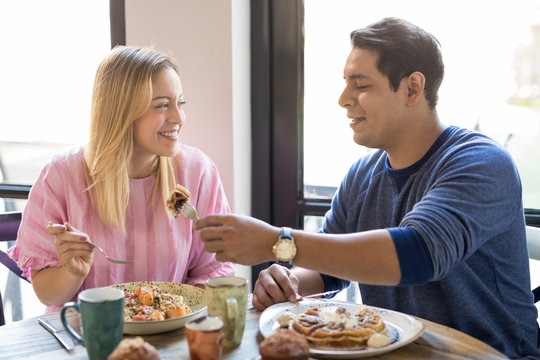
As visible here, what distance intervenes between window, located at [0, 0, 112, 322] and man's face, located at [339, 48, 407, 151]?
150 centimetres

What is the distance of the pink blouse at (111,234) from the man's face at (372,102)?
0.66 m

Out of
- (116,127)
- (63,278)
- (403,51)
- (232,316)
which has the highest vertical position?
(403,51)

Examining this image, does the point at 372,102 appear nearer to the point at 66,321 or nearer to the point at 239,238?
the point at 239,238

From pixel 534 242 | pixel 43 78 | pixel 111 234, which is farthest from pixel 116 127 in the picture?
pixel 534 242

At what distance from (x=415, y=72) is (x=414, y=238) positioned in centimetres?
58

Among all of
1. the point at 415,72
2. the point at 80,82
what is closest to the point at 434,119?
the point at 415,72

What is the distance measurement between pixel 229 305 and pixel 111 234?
838 mm

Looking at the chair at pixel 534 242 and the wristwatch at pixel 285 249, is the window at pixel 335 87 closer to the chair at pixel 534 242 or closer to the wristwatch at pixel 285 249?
the chair at pixel 534 242

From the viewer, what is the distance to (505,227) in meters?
1.59

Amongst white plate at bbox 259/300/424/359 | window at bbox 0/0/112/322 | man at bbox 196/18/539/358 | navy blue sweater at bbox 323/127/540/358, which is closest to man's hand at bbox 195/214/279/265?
man at bbox 196/18/539/358

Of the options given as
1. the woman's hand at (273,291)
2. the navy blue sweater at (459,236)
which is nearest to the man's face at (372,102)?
the navy blue sweater at (459,236)

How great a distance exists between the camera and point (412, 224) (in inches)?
56.2

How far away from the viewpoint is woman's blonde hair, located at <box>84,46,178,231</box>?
2000 mm

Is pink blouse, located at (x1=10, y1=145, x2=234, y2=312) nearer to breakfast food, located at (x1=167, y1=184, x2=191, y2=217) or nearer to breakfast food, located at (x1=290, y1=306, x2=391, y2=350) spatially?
breakfast food, located at (x1=167, y1=184, x2=191, y2=217)
